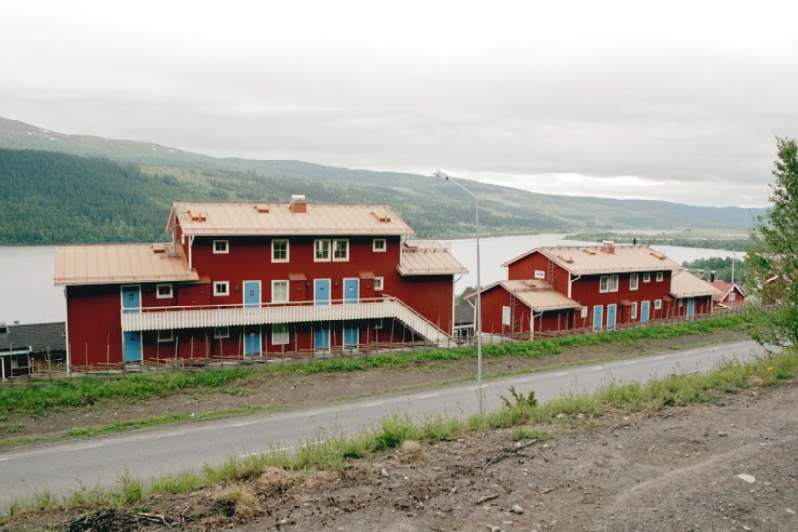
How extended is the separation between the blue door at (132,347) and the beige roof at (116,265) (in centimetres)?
257

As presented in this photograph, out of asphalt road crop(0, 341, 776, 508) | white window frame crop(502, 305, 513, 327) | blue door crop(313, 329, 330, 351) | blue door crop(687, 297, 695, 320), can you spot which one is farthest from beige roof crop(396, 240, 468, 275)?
blue door crop(687, 297, 695, 320)

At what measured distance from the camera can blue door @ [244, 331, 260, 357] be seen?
30.1 m

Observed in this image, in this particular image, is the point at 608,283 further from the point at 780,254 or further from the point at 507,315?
the point at 780,254

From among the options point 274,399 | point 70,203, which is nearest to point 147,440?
point 274,399

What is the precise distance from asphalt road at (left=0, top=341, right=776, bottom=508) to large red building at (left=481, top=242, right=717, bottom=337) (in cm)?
1295

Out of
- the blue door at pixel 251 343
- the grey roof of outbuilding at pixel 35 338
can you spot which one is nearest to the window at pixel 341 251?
the blue door at pixel 251 343

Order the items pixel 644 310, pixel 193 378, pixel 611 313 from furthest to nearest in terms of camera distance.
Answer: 1. pixel 644 310
2. pixel 611 313
3. pixel 193 378

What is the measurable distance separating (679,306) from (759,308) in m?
30.9

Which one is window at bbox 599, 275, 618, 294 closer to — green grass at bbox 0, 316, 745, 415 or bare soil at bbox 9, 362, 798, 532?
green grass at bbox 0, 316, 745, 415

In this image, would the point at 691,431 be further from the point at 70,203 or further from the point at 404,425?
the point at 70,203

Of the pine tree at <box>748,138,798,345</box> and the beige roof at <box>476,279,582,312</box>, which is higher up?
the pine tree at <box>748,138,798,345</box>

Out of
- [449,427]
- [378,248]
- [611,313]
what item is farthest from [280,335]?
[611,313]

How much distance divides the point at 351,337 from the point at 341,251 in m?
4.71

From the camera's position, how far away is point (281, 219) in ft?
104
